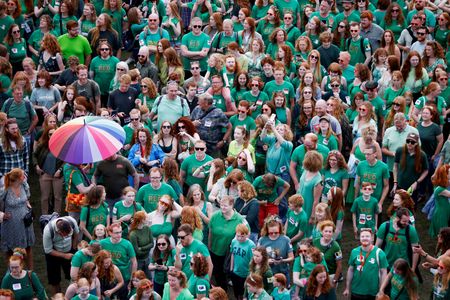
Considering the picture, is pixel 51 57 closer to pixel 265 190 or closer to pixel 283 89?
pixel 283 89

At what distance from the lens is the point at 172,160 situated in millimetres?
16781

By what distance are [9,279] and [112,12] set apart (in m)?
8.04

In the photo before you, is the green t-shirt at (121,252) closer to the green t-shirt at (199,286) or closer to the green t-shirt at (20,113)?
the green t-shirt at (199,286)

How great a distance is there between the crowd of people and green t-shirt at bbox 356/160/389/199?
2 centimetres

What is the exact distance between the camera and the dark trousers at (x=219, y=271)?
15922 millimetres

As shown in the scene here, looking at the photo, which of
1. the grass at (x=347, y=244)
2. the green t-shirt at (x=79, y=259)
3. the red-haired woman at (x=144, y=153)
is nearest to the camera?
the green t-shirt at (x=79, y=259)

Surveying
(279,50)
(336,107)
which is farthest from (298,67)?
(336,107)

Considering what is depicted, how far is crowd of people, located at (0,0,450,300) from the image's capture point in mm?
15195

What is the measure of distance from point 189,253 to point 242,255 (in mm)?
640

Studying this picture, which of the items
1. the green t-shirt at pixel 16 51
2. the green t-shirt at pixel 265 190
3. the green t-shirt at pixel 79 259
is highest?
the green t-shirt at pixel 265 190

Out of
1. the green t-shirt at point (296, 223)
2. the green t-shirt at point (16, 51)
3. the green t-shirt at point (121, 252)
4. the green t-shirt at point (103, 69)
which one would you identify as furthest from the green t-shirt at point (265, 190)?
the green t-shirt at point (16, 51)

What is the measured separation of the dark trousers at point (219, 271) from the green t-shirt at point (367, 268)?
1665mm

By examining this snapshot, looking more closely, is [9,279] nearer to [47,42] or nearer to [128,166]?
[128,166]

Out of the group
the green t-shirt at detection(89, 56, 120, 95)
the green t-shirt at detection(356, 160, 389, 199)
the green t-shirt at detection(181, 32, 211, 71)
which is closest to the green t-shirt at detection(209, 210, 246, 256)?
the green t-shirt at detection(356, 160, 389, 199)
